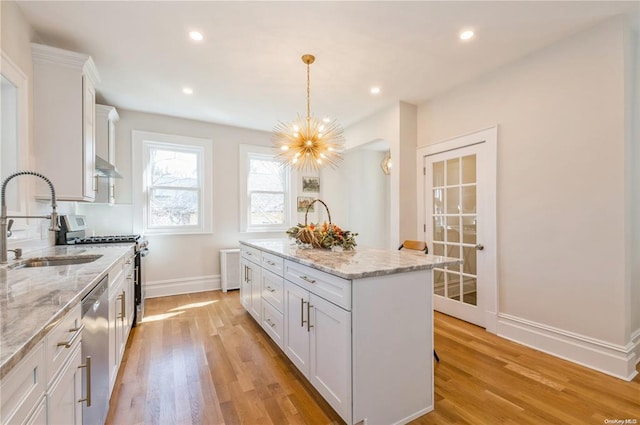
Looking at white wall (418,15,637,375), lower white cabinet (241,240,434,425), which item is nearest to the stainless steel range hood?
lower white cabinet (241,240,434,425)

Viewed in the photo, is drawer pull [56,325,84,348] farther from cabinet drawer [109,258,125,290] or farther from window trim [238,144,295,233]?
window trim [238,144,295,233]

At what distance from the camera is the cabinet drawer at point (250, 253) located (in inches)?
117

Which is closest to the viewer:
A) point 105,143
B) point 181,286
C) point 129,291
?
point 129,291

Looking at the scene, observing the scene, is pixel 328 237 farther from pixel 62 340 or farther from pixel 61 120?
pixel 61 120

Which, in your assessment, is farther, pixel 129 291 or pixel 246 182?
pixel 246 182

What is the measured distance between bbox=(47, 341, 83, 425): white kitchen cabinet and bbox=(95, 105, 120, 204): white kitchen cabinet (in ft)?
9.63

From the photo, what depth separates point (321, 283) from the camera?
1799mm

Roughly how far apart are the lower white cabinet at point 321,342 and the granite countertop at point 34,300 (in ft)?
3.98

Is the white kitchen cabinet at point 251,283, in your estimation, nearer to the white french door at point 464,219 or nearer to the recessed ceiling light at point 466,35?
the white french door at point 464,219

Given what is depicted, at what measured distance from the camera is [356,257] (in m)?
2.12

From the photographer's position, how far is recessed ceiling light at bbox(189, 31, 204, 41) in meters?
2.37

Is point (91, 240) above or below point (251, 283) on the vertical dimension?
above

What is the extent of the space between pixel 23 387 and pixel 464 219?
365cm

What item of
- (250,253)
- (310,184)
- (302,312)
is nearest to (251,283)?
(250,253)
